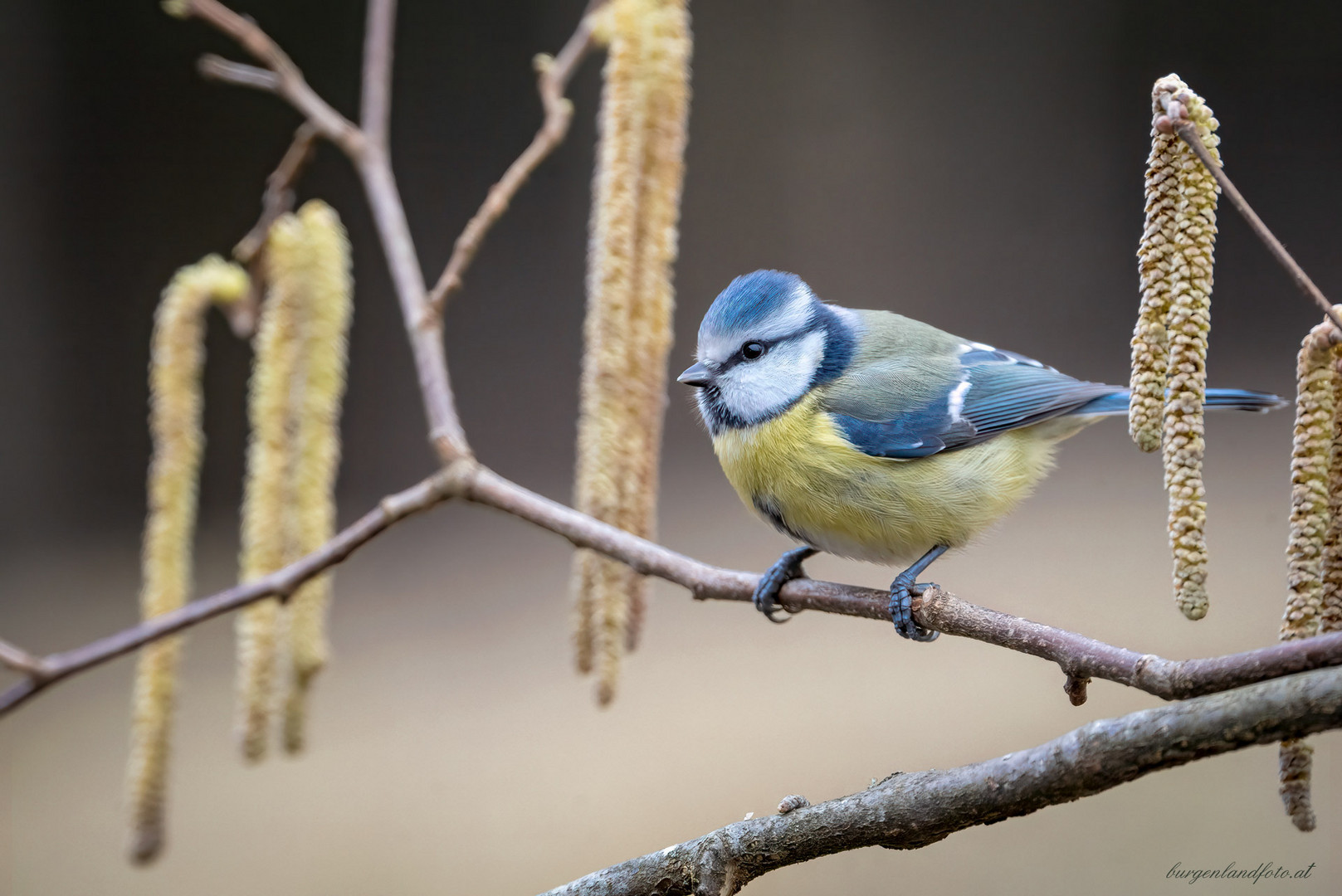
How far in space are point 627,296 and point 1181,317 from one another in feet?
1.50

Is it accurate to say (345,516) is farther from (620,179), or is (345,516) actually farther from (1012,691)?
(620,179)

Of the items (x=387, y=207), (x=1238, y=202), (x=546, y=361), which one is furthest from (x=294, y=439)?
(x=546, y=361)

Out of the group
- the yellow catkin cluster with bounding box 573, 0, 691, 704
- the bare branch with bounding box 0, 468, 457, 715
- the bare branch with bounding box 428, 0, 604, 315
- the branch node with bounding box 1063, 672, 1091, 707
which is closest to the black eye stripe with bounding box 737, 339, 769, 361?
the yellow catkin cluster with bounding box 573, 0, 691, 704

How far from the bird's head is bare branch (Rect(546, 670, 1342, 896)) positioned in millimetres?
512

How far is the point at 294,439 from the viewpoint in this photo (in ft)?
3.04

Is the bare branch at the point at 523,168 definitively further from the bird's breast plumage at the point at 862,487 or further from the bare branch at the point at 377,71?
the bird's breast plumage at the point at 862,487

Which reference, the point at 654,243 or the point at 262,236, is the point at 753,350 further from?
the point at 262,236

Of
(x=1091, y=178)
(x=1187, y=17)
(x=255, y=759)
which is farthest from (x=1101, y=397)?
(x=1091, y=178)

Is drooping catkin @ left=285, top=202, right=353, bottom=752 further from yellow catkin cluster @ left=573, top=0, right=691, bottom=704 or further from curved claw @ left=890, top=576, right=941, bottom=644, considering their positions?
curved claw @ left=890, top=576, right=941, bottom=644

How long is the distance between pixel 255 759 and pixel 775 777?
0.64m

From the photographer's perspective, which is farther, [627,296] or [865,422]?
[865,422]

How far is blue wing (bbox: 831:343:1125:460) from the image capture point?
98cm

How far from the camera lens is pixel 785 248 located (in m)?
2.51

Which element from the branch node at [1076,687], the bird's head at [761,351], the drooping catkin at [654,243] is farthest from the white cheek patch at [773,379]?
the branch node at [1076,687]
